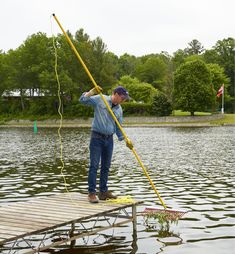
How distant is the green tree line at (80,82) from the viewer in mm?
90688

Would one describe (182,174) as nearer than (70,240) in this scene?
No

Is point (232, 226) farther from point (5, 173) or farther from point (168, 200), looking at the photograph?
point (5, 173)

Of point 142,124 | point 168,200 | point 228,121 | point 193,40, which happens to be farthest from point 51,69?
point 168,200

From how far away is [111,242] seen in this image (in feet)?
36.5

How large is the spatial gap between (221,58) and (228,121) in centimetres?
4458

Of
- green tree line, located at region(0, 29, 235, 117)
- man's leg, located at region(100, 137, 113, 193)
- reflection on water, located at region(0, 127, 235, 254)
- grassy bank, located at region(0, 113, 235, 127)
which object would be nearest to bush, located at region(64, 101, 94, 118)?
green tree line, located at region(0, 29, 235, 117)

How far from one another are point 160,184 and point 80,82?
8607 cm

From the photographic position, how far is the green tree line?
90.7m

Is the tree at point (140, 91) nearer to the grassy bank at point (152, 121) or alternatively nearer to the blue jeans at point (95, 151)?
the grassy bank at point (152, 121)

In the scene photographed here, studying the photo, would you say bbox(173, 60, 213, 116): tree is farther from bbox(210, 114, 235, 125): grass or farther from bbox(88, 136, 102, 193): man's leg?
bbox(88, 136, 102, 193): man's leg

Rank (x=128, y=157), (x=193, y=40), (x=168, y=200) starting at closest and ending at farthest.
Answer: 1. (x=168, y=200)
2. (x=128, y=157)
3. (x=193, y=40)

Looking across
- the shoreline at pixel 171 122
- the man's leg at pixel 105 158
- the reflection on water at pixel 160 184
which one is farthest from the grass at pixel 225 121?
the man's leg at pixel 105 158

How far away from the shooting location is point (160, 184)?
63.5 feet

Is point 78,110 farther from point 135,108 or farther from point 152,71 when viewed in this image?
point 152,71
